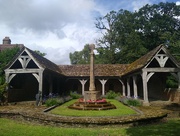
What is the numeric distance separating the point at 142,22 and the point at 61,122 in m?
36.7

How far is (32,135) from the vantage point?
726cm

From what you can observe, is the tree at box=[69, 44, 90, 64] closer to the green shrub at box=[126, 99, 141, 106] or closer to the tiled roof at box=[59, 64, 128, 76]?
the tiled roof at box=[59, 64, 128, 76]

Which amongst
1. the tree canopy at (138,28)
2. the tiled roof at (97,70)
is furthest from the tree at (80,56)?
the tiled roof at (97,70)

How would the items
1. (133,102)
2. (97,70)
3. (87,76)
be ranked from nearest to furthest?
(133,102)
(87,76)
(97,70)

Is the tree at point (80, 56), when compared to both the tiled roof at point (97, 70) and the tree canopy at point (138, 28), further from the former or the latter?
the tiled roof at point (97, 70)

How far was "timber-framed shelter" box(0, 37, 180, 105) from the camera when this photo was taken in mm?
16750

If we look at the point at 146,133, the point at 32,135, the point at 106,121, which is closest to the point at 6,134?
the point at 32,135

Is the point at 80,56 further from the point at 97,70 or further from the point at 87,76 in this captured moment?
the point at 87,76

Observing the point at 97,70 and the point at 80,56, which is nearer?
the point at 97,70

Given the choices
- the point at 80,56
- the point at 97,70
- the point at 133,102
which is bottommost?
the point at 133,102

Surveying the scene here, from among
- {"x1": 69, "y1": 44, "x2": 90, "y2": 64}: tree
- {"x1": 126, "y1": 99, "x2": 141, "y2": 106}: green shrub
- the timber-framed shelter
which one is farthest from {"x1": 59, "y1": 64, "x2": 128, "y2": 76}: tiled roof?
{"x1": 69, "y1": 44, "x2": 90, "y2": 64}: tree

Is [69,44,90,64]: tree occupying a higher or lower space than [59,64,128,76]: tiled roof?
higher

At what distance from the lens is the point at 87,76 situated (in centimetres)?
2502

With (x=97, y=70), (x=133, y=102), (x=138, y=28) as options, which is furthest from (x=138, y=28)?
(x=133, y=102)
